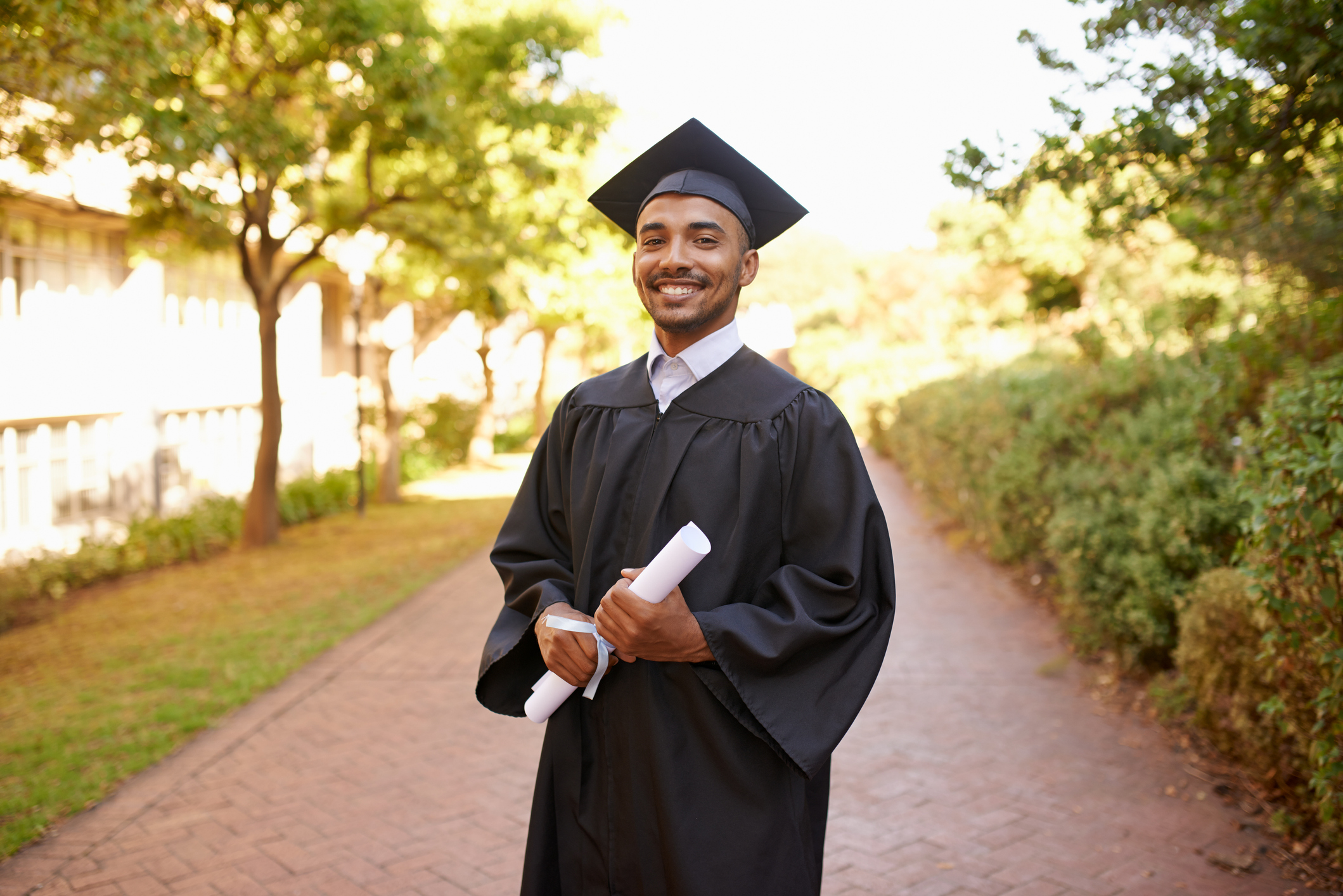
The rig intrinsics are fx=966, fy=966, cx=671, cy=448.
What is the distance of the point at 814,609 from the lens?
→ 6.67 feet

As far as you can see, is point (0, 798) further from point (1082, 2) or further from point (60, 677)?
point (1082, 2)

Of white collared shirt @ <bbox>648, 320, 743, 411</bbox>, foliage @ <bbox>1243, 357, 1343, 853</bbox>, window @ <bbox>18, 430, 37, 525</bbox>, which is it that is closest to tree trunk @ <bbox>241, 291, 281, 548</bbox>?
window @ <bbox>18, 430, 37, 525</bbox>

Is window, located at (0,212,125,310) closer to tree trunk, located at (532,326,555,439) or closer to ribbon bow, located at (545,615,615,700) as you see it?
tree trunk, located at (532,326,555,439)

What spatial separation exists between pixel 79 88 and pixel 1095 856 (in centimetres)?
800

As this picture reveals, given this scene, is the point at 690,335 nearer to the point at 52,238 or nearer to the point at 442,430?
the point at 52,238

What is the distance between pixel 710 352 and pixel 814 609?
63cm

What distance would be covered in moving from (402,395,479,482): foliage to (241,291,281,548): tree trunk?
28.3ft

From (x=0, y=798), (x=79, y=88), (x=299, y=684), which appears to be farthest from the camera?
(x=79, y=88)

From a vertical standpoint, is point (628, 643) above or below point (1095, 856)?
above

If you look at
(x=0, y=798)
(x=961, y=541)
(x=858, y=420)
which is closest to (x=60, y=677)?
(x=0, y=798)

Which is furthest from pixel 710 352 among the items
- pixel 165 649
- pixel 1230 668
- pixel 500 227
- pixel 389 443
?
pixel 389 443

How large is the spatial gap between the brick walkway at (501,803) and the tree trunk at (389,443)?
957 centimetres

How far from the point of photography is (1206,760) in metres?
4.64

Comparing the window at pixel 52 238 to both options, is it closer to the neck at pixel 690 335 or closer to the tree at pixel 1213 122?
the tree at pixel 1213 122
